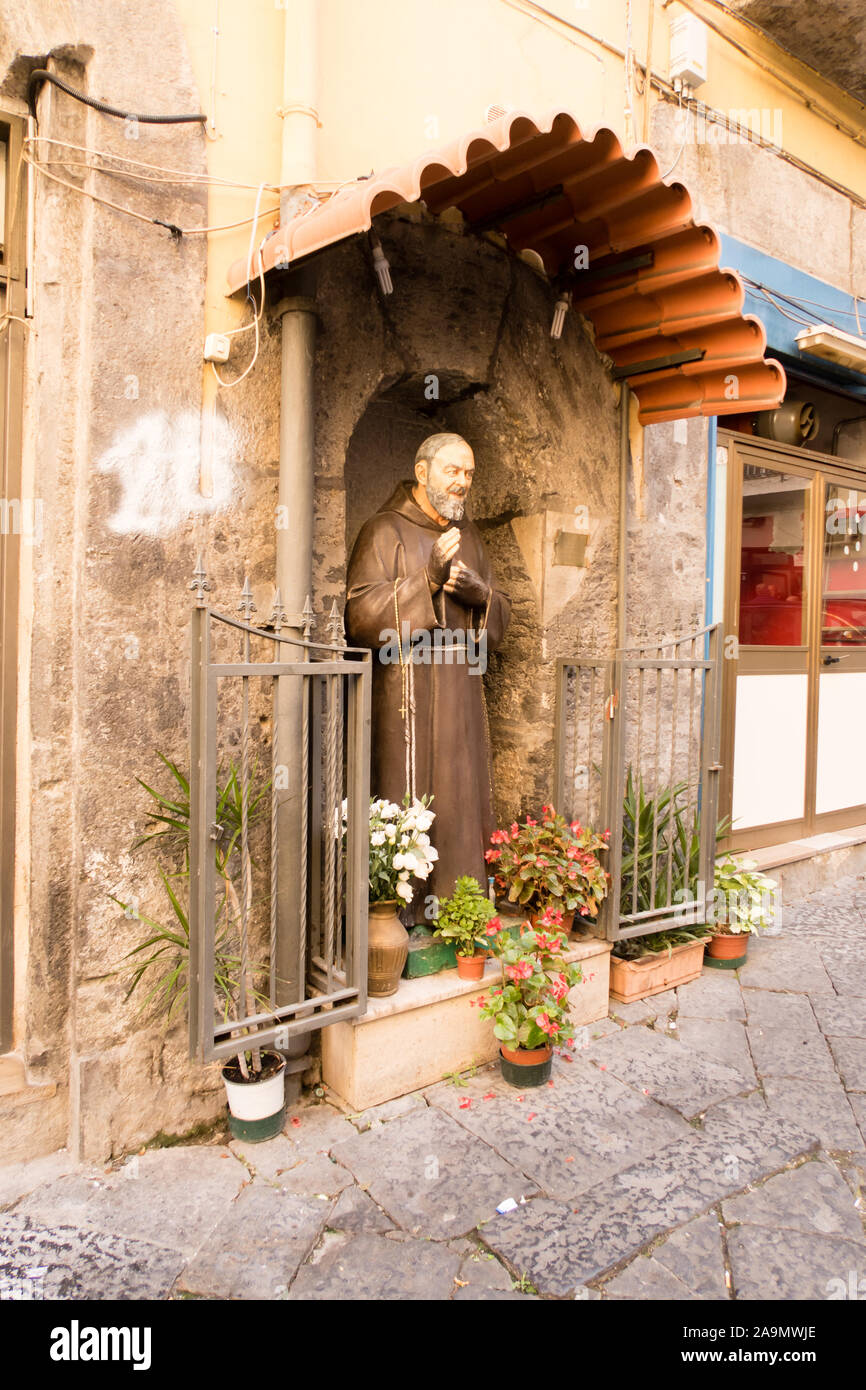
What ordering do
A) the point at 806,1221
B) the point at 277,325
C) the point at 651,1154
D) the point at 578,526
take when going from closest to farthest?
the point at 806,1221 < the point at 651,1154 < the point at 277,325 < the point at 578,526

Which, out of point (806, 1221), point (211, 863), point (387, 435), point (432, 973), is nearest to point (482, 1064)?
point (432, 973)

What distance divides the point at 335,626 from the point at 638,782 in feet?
5.63

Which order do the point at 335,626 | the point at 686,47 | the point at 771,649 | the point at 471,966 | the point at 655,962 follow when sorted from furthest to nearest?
the point at 771,649, the point at 686,47, the point at 655,962, the point at 335,626, the point at 471,966

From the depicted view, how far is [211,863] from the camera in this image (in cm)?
250

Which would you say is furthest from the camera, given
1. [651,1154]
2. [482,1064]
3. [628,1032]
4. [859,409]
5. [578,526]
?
[859,409]

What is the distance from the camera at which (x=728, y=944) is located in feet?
14.1

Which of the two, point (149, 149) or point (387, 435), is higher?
point (149, 149)

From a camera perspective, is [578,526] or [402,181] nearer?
[402,181]

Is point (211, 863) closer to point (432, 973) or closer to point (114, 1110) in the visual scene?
point (114, 1110)

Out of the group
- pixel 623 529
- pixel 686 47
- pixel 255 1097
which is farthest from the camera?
pixel 686 47

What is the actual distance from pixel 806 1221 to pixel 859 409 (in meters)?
5.72

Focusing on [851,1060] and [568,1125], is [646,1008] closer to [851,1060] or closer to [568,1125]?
[851,1060]

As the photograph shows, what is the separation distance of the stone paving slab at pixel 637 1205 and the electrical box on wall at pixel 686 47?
5.03 metres

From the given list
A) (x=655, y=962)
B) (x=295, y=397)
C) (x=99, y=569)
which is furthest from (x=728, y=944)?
(x=99, y=569)
